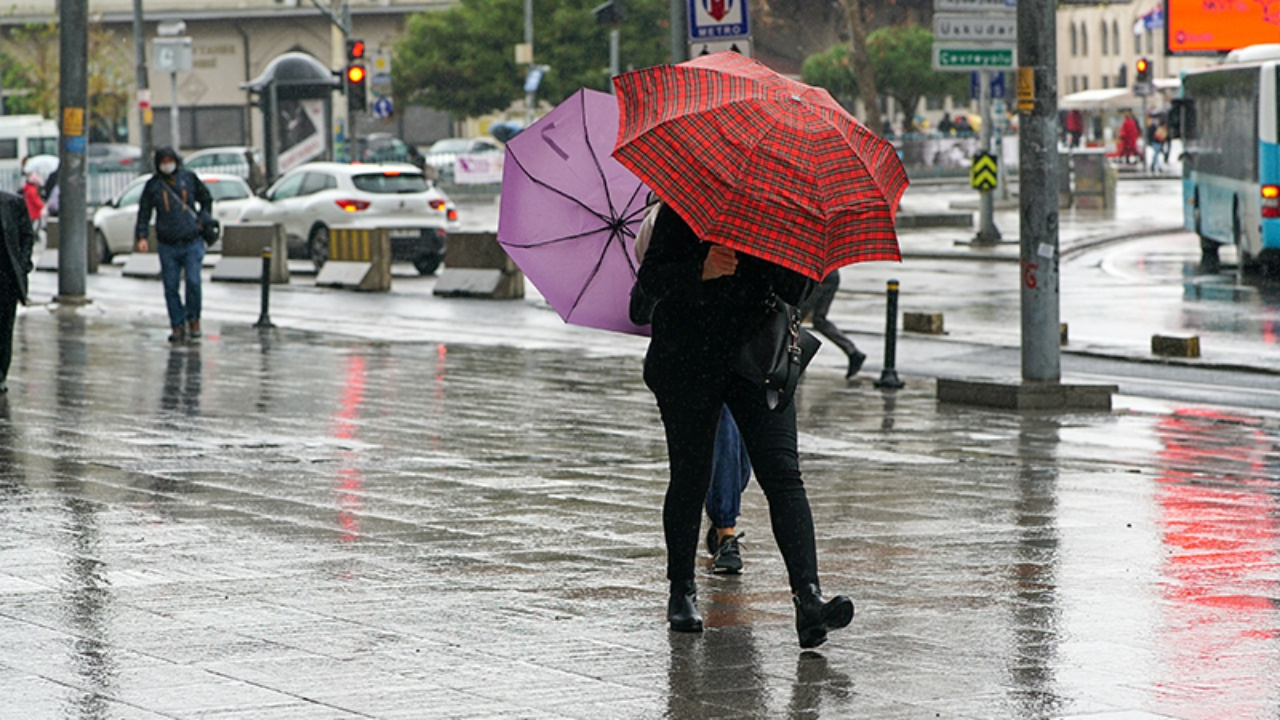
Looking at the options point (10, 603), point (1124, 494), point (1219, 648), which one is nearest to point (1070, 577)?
point (1219, 648)

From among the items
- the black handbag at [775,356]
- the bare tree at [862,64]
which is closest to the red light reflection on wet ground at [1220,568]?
the black handbag at [775,356]

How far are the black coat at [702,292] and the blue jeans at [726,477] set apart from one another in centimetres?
137

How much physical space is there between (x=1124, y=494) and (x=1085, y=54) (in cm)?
10525

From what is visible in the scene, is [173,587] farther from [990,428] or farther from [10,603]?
[990,428]

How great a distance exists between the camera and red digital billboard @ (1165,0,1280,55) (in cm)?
4900

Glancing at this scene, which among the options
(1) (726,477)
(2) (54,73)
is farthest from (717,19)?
(2) (54,73)

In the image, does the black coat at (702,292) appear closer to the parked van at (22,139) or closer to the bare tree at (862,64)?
the bare tree at (862,64)

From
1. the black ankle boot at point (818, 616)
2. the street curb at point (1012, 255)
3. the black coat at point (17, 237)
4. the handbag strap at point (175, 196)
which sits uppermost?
the handbag strap at point (175, 196)

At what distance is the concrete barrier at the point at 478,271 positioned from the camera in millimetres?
26125

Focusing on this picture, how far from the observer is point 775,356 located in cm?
648

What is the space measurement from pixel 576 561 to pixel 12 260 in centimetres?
731

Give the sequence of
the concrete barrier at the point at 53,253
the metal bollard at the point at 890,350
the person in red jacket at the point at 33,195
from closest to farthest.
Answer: the metal bollard at the point at 890,350, the concrete barrier at the point at 53,253, the person in red jacket at the point at 33,195

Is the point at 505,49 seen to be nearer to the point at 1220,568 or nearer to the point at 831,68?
the point at 831,68

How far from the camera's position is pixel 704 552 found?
27.5 feet
